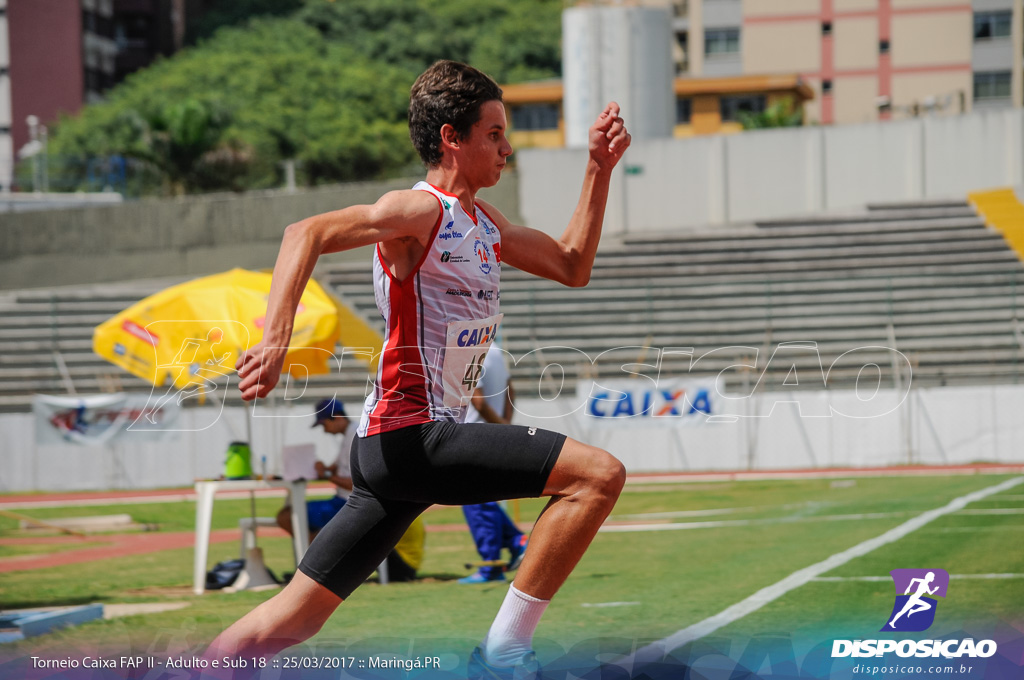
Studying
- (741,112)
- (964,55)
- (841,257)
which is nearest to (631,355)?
(841,257)

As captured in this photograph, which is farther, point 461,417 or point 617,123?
point 617,123

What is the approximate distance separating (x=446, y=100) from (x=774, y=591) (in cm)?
432

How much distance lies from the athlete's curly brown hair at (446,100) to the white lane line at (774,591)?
2.21 metres

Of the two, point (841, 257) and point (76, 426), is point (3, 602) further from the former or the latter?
point (841, 257)

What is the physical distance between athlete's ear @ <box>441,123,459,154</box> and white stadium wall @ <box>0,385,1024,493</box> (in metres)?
15.5

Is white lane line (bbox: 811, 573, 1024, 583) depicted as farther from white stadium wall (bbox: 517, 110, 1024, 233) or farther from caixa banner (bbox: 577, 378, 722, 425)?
white stadium wall (bbox: 517, 110, 1024, 233)

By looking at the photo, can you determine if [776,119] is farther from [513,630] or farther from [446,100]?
[513,630]

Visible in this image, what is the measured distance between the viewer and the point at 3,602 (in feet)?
26.1

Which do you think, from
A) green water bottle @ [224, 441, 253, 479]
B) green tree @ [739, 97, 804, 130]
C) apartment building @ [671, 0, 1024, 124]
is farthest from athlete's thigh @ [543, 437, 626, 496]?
apartment building @ [671, 0, 1024, 124]

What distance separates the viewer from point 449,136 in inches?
148

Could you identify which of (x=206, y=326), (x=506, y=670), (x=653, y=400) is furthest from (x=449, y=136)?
(x=653, y=400)

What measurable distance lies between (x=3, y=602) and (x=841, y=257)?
23.0m

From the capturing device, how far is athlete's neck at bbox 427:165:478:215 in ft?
12.3

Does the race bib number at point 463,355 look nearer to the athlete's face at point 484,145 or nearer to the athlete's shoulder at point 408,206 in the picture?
the athlete's shoulder at point 408,206
